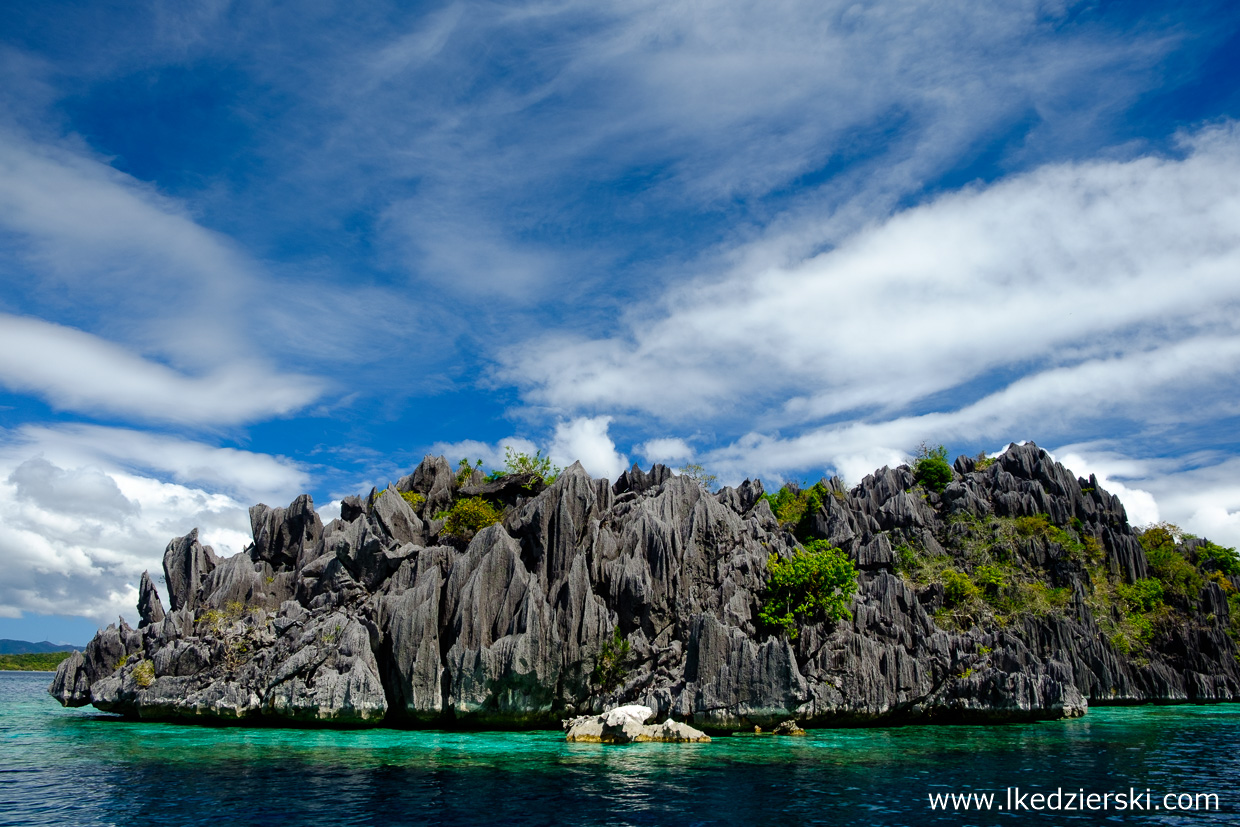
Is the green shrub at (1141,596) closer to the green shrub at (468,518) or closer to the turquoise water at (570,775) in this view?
the turquoise water at (570,775)

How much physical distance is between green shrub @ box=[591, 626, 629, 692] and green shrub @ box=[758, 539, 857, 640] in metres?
11.4

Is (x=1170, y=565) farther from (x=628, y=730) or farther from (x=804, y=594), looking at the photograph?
(x=628, y=730)

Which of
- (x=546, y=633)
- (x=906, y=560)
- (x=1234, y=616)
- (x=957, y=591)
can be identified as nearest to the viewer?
(x=546, y=633)

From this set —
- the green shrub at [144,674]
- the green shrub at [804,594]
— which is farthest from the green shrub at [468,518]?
the green shrub at [804,594]

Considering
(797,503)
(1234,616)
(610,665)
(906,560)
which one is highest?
(797,503)

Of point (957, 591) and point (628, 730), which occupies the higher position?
point (957, 591)

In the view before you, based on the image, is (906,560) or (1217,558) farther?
(1217,558)

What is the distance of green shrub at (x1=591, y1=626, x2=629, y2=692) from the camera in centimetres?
5431

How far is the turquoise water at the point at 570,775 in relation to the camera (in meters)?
27.2

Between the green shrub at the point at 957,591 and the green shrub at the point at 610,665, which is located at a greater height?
the green shrub at the point at 957,591

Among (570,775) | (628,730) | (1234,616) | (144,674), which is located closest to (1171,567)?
(1234,616)

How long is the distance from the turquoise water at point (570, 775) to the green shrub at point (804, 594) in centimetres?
859

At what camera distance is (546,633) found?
53500 millimetres

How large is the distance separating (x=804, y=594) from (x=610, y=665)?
1633cm
